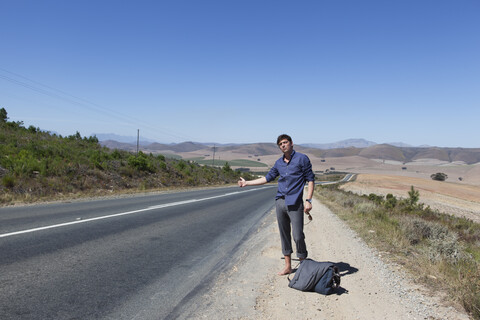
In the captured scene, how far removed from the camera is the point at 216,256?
625cm

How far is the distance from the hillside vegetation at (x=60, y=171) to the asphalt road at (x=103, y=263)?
6.04 metres

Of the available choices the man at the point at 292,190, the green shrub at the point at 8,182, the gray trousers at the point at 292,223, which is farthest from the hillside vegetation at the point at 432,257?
the green shrub at the point at 8,182

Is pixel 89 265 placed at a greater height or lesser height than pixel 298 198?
lesser

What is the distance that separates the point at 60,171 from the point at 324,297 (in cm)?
1816

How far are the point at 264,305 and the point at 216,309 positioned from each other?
62cm

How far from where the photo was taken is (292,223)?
470cm

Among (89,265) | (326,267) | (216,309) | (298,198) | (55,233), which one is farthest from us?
(55,233)

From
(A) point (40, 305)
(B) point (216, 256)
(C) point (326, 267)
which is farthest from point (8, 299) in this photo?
(C) point (326, 267)

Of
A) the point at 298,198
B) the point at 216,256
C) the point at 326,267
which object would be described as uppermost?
the point at 298,198

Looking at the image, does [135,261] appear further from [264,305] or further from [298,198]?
[298,198]

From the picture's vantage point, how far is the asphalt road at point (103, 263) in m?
3.58

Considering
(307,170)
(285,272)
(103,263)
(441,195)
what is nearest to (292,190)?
(307,170)

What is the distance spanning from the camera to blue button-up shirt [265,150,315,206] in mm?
4609

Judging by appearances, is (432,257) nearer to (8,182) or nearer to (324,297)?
(324,297)
